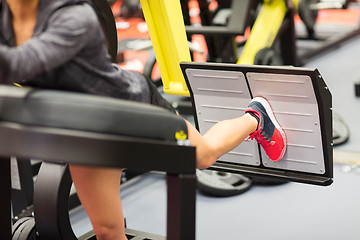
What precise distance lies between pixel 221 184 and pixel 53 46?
177 centimetres

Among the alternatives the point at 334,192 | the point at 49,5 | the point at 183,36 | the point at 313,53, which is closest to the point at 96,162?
the point at 49,5

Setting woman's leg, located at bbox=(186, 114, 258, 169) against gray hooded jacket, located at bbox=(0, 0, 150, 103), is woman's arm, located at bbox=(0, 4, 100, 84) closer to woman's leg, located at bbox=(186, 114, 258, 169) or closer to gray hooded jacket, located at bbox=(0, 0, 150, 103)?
gray hooded jacket, located at bbox=(0, 0, 150, 103)

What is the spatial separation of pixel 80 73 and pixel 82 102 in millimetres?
142

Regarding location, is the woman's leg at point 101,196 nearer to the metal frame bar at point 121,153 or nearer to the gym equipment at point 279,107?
the metal frame bar at point 121,153

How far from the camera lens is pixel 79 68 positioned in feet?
5.15

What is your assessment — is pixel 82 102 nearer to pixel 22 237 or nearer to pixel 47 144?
pixel 47 144

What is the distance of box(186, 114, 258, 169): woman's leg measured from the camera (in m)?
1.81

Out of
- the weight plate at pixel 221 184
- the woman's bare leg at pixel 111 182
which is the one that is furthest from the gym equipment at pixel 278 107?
the weight plate at pixel 221 184

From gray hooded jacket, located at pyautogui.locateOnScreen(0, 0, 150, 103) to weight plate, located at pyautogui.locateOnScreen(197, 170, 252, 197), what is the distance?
1.39 m

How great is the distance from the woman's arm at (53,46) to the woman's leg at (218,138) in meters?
0.48

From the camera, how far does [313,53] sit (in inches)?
227

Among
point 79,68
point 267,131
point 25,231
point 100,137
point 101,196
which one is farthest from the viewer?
point 25,231

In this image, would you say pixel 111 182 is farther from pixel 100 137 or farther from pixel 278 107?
pixel 278 107

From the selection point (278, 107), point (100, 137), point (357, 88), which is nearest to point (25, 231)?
point (100, 137)
